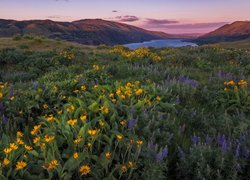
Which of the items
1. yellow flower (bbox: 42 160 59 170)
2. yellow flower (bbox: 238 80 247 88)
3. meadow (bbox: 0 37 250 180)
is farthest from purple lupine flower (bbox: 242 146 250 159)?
yellow flower (bbox: 238 80 247 88)

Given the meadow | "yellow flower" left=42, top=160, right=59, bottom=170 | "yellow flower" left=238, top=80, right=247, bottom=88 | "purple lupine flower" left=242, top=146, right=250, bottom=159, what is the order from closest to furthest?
"yellow flower" left=42, top=160, right=59, bottom=170
the meadow
"purple lupine flower" left=242, top=146, right=250, bottom=159
"yellow flower" left=238, top=80, right=247, bottom=88

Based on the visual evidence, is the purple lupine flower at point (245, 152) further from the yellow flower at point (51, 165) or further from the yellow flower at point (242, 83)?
the yellow flower at point (242, 83)

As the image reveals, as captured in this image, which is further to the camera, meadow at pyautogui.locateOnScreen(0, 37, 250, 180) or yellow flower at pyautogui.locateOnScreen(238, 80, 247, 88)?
yellow flower at pyautogui.locateOnScreen(238, 80, 247, 88)

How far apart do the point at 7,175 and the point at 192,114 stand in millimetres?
3066

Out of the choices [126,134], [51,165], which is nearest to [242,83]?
[126,134]

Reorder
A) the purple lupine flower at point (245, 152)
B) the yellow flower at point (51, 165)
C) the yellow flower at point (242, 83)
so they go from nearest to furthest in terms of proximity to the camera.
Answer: the yellow flower at point (51, 165) < the purple lupine flower at point (245, 152) < the yellow flower at point (242, 83)

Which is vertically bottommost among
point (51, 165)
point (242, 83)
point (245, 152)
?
point (245, 152)

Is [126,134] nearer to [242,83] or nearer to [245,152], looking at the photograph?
[245,152]

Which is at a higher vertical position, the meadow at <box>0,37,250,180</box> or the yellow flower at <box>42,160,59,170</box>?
the yellow flower at <box>42,160,59,170</box>

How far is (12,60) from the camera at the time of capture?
1337 cm

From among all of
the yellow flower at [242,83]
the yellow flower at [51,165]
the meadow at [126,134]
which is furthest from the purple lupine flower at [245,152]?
the yellow flower at [242,83]

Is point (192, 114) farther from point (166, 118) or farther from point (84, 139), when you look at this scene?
point (84, 139)

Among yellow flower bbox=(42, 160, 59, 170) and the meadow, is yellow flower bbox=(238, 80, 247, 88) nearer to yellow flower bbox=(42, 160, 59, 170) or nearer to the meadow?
the meadow

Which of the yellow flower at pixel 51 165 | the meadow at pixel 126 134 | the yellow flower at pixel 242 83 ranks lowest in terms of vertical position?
the meadow at pixel 126 134
